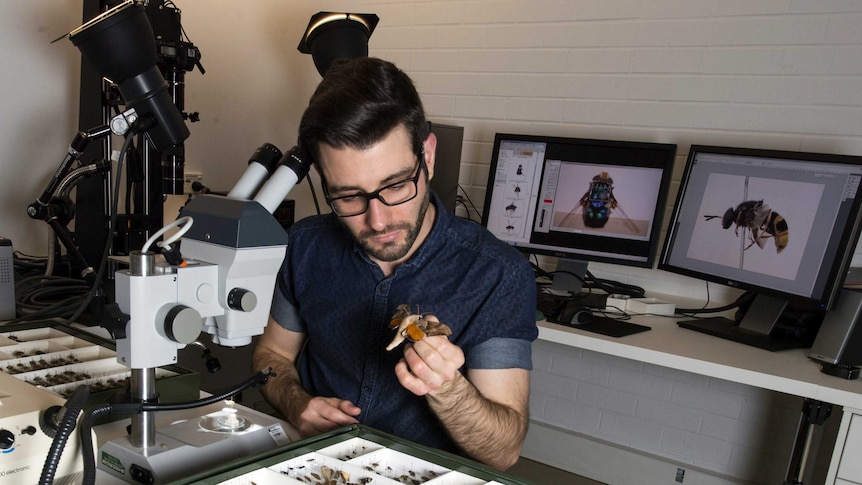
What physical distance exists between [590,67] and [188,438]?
7.10 ft

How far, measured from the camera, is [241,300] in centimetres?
93

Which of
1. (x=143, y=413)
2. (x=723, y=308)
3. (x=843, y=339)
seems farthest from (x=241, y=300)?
(x=723, y=308)

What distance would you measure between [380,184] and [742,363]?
1.19 m

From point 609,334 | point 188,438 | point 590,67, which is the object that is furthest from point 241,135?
point 188,438

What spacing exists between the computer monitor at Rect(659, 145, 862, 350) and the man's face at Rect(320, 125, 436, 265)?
121 centimetres

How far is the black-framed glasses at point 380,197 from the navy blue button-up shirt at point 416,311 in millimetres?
154

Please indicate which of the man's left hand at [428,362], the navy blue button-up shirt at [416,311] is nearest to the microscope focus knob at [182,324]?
the man's left hand at [428,362]

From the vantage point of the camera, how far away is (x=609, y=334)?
6.76 feet

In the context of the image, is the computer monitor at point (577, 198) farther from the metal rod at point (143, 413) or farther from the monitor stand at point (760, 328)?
the metal rod at point (143, 413)

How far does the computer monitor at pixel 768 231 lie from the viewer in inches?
74.2

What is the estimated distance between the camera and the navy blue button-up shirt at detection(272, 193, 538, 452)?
4.57 feet

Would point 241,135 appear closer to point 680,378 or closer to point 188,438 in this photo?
point 680,378

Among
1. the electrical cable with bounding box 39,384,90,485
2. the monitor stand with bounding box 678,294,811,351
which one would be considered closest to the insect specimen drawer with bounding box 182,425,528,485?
the electrical cable with bounding box 39,384,90,485

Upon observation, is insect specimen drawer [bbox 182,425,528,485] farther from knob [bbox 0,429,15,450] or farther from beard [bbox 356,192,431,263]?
beard [bbox 356,192,431,263]
